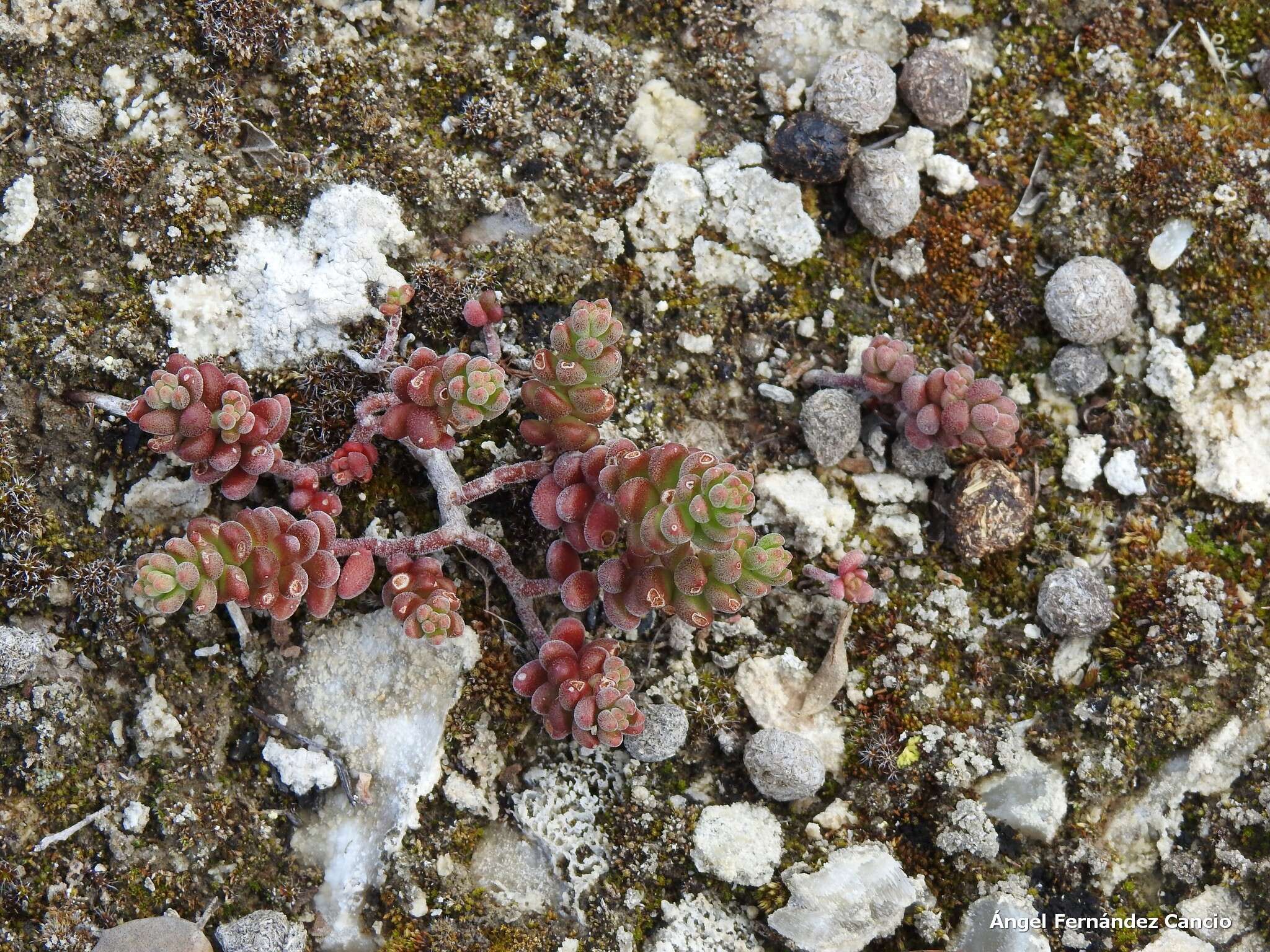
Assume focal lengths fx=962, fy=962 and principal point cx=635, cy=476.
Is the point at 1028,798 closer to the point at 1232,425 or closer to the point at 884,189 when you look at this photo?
the point at 1232,425

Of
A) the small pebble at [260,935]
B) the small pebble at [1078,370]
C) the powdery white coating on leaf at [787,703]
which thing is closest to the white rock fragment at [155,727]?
the small pebble at [260,935]

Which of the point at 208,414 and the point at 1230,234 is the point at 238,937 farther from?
the point at 1230,234

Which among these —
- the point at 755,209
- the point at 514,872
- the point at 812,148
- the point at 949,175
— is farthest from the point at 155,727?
the point at 949,175

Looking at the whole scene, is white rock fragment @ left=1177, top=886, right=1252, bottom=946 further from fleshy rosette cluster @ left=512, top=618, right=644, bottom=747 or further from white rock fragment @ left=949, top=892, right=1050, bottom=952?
fleshy rosette cluster @ left=512, top=618, right=644, bottom=747

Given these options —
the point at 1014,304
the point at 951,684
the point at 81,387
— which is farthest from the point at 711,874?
the point at 81,387

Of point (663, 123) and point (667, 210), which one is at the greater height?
point (663, 123)

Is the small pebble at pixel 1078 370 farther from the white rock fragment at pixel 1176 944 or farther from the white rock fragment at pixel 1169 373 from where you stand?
the white rock fragment at pixel 1176 944

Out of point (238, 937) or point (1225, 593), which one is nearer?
point (238, 937)
